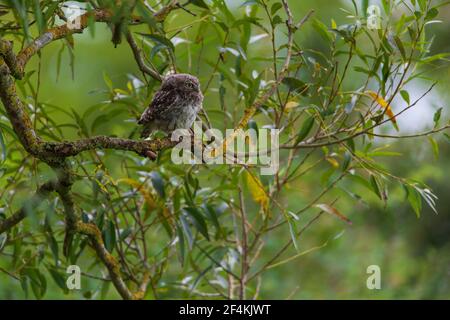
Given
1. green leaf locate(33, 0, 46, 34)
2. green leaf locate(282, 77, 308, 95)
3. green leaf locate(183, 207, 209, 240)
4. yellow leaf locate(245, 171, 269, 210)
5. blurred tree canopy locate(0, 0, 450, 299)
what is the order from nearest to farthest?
green leaf locate(33, 0, 46, 34) → blurred tree canopy locate(0, 0, 450, 299) → green leaf locate(282, 77, 308, 95) → green leaf locate(183, 207, 209, 240) → yellow leaf locate(245, 171, 269, 210)

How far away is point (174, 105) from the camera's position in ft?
8.37

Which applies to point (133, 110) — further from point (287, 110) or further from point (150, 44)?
point (287, 110)

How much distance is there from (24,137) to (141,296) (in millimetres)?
1113

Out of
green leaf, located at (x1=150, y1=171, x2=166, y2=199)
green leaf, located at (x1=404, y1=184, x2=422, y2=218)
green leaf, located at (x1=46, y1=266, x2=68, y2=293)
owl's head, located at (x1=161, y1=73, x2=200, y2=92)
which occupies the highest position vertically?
owl's head, located at (x1=161, y1=73, x2=200, y2=92)

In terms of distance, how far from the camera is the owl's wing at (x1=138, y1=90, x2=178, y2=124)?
2543mm

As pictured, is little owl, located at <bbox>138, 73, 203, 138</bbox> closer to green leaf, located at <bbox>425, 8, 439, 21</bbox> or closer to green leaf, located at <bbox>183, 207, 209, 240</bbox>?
green leaf, located at <bbox>183, 207, 209, 240</bbox>

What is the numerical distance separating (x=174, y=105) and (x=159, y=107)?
0.18 feet

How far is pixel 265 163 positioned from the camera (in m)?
2.61

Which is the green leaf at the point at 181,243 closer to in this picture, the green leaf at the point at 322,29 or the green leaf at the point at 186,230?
the green leaf at the point at 186,230

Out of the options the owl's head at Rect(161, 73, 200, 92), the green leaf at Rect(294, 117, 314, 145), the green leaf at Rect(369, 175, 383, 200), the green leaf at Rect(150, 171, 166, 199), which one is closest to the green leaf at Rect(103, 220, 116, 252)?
the green leaf at Rect(150, 171, 166, 199)

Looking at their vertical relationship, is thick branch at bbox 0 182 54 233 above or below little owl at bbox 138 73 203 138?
below

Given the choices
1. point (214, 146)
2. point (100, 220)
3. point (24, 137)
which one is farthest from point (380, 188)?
point (24, 137)

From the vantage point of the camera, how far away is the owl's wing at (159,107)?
100 inches

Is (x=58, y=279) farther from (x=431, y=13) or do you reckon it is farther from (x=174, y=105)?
(x=431, y=13)
